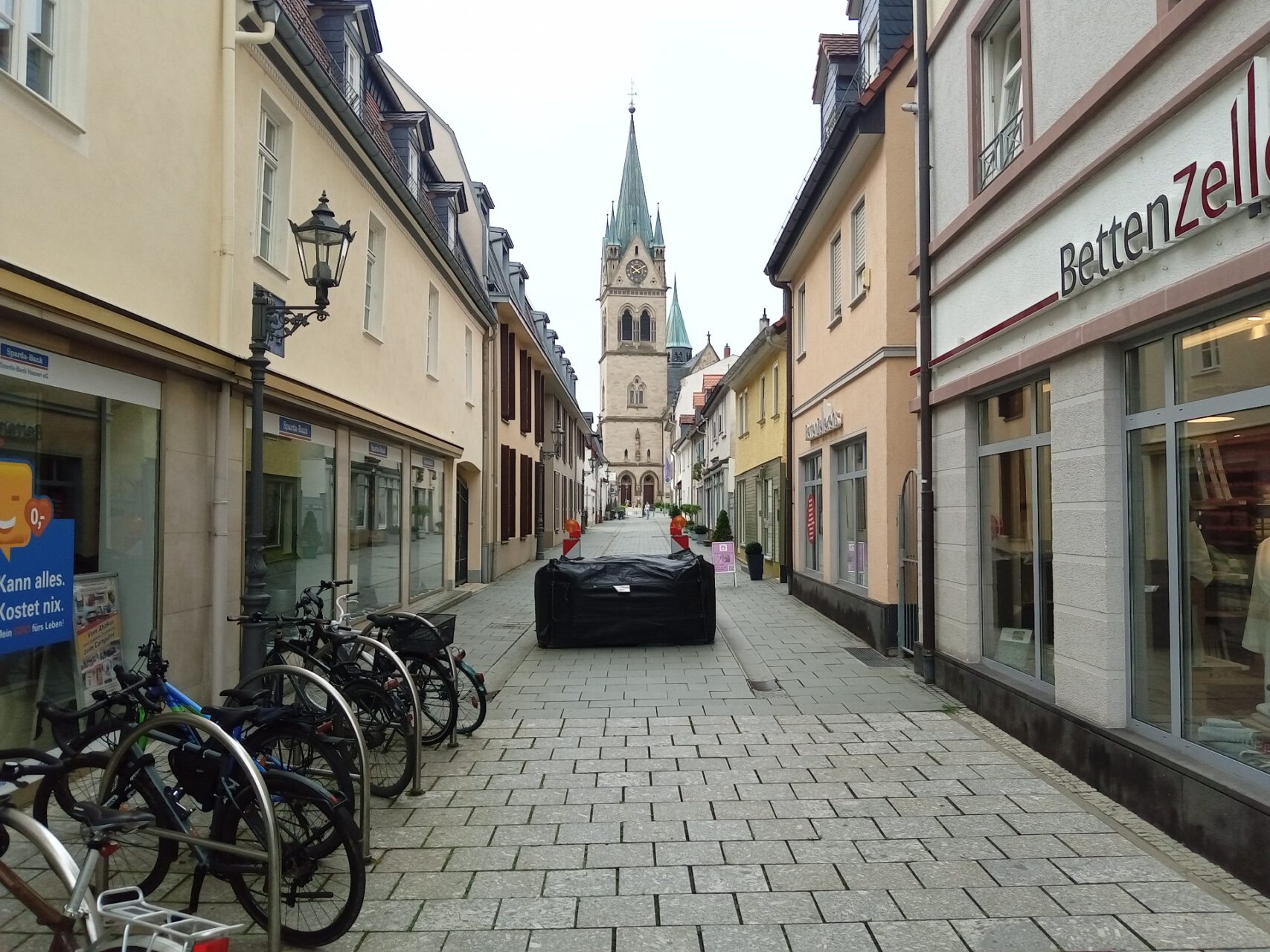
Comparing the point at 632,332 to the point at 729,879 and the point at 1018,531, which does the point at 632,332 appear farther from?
the point at 729,879

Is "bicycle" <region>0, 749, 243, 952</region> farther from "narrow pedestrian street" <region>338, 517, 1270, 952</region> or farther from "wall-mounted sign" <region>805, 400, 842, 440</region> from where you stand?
"wall-mounted sign" <region>805, 400, 842, 440</region>

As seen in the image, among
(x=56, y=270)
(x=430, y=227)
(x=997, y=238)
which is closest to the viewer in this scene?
(x=56, y=270)

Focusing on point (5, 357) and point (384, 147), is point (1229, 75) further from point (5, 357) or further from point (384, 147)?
point (384, 147)

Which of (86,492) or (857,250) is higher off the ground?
(857,250)

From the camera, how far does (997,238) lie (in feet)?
22.1

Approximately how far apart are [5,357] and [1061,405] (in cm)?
617

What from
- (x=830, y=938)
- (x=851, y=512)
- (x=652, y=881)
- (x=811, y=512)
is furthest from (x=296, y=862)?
(x=811, y=512)

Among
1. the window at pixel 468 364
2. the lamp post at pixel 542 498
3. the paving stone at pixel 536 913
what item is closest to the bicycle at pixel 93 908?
the paving stone at pixel 536 913

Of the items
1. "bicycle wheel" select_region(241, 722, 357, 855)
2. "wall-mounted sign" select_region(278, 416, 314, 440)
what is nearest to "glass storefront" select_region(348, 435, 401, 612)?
"wall-mounted sign" select_region(278, 416, 314, 440)

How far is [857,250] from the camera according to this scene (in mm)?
11445

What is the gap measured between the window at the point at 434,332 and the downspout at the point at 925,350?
8647 millimetres

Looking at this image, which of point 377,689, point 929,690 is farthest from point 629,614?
point 377,689

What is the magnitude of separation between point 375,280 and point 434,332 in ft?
11.1

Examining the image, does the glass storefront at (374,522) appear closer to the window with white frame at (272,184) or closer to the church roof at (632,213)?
the window with white frame at (272,184)
